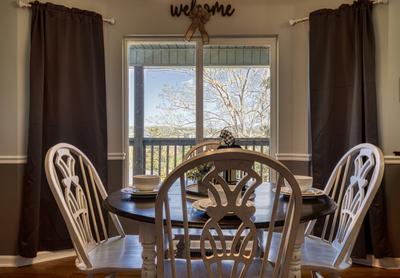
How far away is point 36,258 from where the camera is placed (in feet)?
9.61

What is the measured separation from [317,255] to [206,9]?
2.23 m

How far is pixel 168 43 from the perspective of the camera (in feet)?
10.8

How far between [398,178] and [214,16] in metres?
1.99

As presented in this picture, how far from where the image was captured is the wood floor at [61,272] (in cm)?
268

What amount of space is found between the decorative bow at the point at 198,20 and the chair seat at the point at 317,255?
6.21ft

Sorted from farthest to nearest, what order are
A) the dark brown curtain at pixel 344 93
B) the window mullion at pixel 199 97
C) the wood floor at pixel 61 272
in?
the window mullion at pixel 199 97 → the dark brown curtain at pixel 344 93 → the wood floor at pixel 61 272

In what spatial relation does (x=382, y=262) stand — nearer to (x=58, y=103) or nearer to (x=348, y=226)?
(x=348, y=226)

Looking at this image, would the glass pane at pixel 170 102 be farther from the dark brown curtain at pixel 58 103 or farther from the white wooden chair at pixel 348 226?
the white wooden chair at pixel 348 226

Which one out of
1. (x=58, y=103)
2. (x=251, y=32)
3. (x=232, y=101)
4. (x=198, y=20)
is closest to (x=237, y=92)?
(x=232, y=101)

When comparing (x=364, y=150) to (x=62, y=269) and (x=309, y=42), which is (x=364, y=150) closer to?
(x=309, y=42)

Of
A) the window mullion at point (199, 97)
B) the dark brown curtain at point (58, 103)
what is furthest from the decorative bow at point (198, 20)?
the dark brown curtain at point (58, 103)

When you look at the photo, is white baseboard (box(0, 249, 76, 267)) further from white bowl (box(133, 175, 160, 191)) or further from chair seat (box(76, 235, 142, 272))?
white bowl (box(133, 175, 160, 191))

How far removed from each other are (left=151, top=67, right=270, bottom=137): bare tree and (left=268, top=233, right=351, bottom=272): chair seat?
1.43 meters

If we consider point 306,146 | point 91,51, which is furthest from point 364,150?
point 91,51
